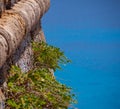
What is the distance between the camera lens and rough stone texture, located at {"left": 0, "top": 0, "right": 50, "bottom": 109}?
11.6 ft

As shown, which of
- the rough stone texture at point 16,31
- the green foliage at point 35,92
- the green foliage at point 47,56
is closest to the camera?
the rough stone texture at point 16,31

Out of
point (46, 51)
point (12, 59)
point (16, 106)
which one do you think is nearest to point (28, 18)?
point (12, 59)

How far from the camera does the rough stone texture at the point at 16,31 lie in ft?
11.6

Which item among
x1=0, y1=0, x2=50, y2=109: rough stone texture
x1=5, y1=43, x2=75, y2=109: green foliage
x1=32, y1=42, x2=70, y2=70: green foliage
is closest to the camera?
x1=0, y1=0, x2=50, y2=109: rough stone texture

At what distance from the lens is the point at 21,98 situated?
13.4ft

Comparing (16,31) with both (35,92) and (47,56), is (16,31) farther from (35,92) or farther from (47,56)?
(47,56)

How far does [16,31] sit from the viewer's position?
3.92 meters

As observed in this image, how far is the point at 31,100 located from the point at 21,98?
0.17 m

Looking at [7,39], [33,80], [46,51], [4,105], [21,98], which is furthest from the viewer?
[46,51]

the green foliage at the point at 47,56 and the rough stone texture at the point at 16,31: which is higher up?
the green foliage at the point at 47,56

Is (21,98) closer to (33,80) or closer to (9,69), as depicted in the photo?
(9,69)

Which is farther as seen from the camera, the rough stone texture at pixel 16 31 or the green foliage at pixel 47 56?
the green foliage at pixel 47 56

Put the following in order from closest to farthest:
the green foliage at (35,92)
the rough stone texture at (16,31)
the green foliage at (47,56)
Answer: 1. the rough stone texture at (16,31)
2. the green foliage at (35,92)
3. the green foliage at (47,56)

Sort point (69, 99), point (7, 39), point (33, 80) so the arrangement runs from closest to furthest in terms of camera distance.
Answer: point (7, 39) < point (33, 80) < point (69, 99)
